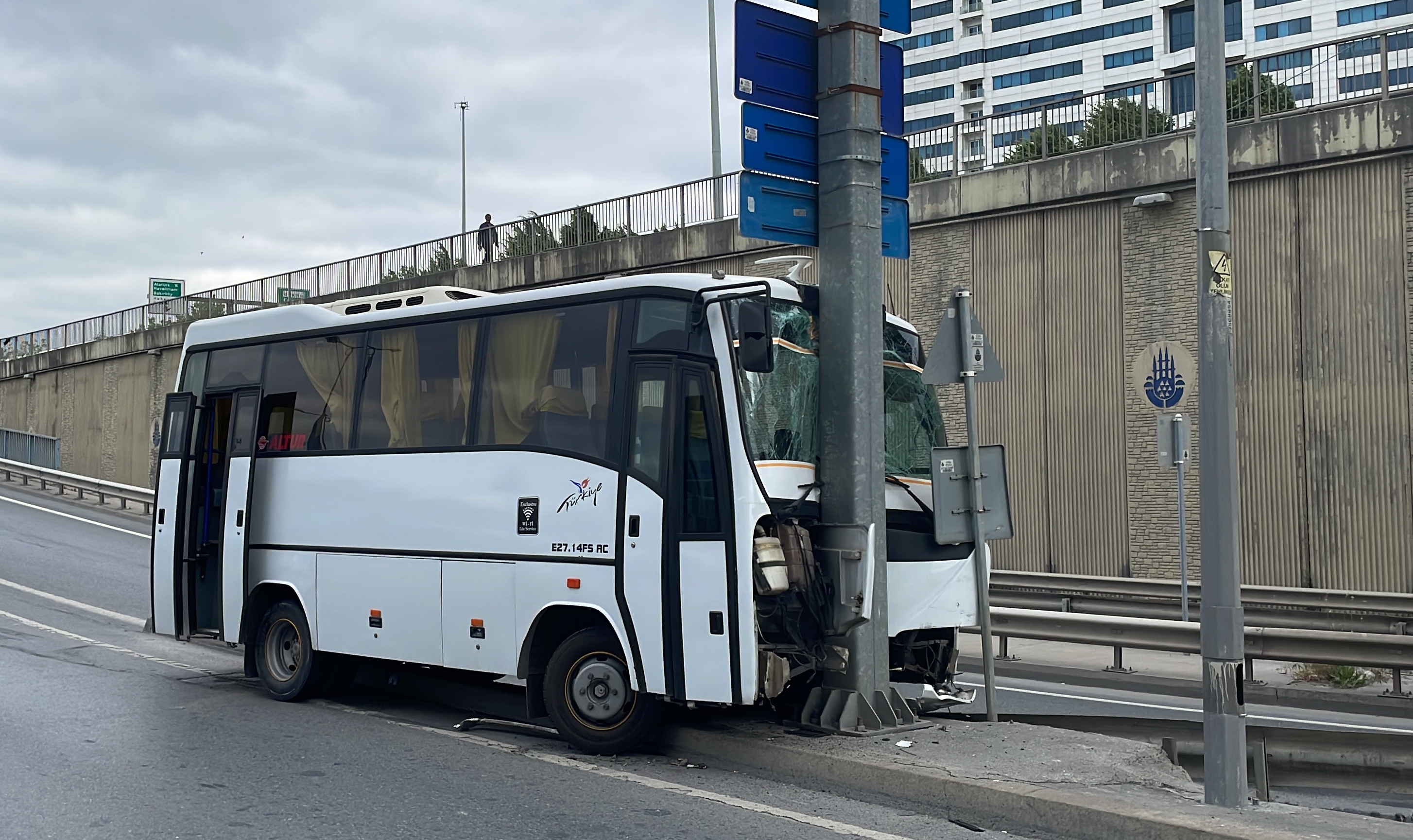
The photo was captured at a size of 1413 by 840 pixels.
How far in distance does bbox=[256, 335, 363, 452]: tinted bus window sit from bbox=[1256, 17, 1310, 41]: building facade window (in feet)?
271

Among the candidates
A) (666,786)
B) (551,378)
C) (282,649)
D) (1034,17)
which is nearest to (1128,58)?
(1034,17)

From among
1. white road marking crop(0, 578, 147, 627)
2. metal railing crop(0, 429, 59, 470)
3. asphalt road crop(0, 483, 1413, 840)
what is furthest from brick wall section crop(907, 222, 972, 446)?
metal railing crop(0, 429, 59, 470)

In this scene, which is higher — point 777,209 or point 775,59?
point 775,59

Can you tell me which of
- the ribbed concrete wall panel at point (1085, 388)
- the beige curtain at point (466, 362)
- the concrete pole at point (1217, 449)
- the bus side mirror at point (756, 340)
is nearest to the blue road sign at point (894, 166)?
the bus side mirror at point (756, 340)

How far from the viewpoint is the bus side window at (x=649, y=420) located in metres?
8.09

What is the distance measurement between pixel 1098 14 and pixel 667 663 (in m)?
93.0

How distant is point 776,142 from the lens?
907 centimetres

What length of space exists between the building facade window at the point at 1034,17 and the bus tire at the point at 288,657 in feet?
303

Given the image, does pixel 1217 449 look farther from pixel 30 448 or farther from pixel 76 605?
pixel 30 448

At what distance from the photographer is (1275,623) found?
15.4 m

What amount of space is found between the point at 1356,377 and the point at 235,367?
48.1 feet

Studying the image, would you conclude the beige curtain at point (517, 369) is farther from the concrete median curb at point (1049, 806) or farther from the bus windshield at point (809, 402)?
the concrete median curb at point (1049, 806)

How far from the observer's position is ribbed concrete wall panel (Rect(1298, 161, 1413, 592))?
17.7 meters

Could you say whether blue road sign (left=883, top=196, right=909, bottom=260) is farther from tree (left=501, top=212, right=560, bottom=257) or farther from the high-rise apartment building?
the high-rise apartment building
